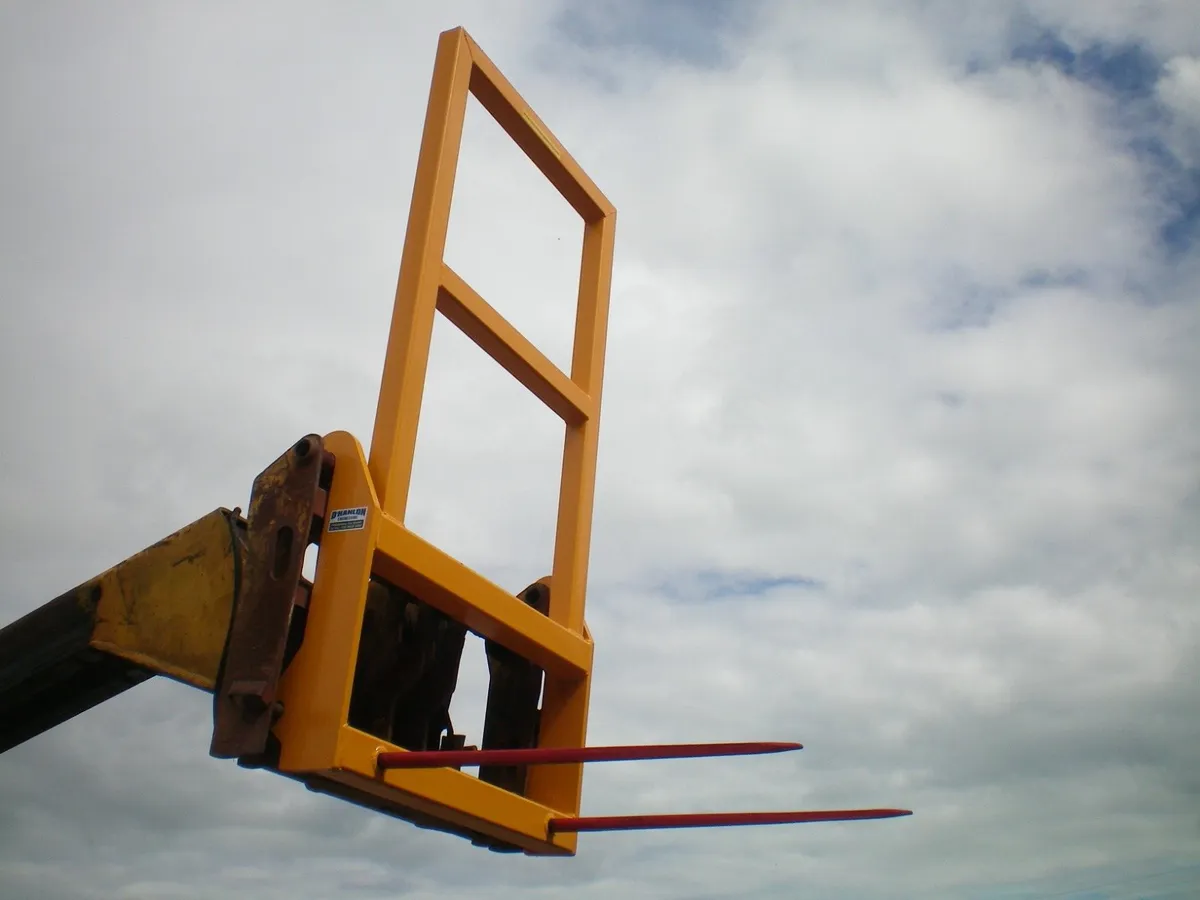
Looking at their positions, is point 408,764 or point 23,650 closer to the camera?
point 408,764

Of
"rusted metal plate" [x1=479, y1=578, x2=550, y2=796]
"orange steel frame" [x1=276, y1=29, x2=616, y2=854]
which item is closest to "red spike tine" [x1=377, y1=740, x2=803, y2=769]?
"orange steel frame" [x1=276, y1=29, x2=616, y2=854]

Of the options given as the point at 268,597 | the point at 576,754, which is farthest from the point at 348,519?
the point at 576,754

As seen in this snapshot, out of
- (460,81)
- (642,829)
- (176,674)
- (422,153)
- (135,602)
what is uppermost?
(460,81)

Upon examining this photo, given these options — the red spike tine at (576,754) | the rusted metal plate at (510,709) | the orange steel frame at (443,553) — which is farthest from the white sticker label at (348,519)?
the rusted metal plate at (510,709)

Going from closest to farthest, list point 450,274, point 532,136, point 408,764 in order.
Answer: point 408,764
point 450,274
point 532,136

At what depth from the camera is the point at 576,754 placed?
7.41 feet

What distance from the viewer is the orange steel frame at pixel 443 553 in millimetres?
2492

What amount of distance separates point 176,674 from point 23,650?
52 centimetres

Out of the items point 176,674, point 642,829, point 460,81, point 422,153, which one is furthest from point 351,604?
point 460,81

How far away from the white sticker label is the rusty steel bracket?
45 millimetres

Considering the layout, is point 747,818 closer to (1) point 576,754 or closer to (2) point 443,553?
(1) point 576,754

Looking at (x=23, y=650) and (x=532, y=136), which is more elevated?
(x=532, y=136)

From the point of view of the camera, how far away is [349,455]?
271 centimetres

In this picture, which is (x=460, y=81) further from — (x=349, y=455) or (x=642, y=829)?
(x=642, y=829)
